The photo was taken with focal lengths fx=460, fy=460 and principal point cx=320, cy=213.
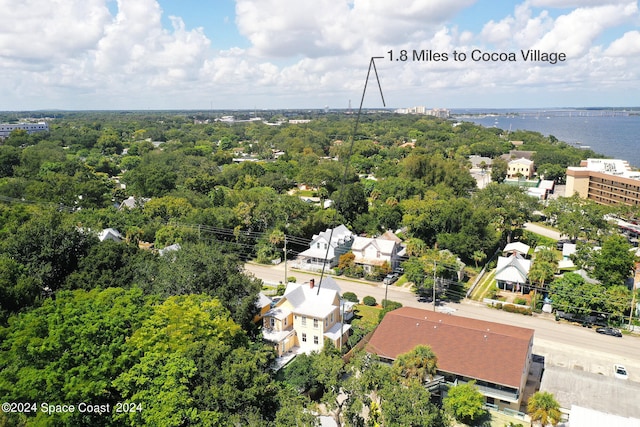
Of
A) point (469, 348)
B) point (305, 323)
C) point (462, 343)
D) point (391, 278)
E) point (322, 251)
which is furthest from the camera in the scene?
point (322, 251)

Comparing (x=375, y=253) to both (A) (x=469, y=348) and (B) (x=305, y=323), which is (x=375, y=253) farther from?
(A) (x=469, y=348)

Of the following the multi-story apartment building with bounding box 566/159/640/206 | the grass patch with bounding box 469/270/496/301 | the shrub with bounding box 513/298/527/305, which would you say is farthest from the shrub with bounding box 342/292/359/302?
the multi-story apartment building with bounding box 566/159/640/206

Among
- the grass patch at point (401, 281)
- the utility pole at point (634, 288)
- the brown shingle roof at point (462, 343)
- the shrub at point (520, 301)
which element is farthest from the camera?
the grass patch at point (401, 281)

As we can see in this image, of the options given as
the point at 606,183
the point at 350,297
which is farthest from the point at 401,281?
the point at 606,183

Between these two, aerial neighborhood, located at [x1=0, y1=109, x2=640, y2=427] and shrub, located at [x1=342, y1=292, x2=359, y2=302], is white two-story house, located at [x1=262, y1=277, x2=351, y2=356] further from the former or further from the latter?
shrub, located at [x1=342, y1=292, x2=359, y2=302]

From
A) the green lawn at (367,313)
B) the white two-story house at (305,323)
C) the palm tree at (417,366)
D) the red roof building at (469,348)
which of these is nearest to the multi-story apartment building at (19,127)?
the green lawn at (367,313)

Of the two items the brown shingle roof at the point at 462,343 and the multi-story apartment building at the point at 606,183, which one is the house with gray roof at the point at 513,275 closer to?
the brown shingle roof at the point at 462,343
